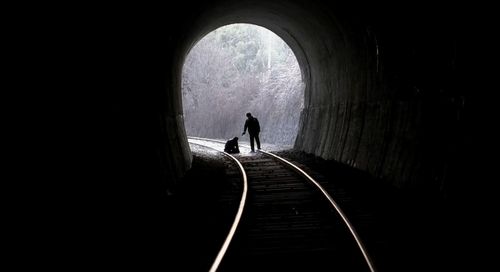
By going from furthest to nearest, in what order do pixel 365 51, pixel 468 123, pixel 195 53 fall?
pixel 195 53 < pixel 365 51 < pixel 468 123

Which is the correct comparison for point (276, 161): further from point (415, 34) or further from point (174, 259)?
point (174, 259)

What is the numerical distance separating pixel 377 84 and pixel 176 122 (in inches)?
198

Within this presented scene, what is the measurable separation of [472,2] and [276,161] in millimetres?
8425

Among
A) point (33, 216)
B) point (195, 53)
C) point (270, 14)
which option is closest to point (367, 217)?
point (33, 216)

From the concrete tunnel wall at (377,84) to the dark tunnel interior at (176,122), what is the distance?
32mm

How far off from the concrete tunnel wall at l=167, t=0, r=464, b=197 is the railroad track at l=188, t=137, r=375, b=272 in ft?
5.69

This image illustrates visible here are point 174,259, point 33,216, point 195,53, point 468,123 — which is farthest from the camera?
point 195,53

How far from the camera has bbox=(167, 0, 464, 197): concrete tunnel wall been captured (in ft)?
20.8

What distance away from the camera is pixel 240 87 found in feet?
115

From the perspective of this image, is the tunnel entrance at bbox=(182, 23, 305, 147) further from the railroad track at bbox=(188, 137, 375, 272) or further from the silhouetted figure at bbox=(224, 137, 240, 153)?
the railroad track at bbox=(188, 137, 375, 272)

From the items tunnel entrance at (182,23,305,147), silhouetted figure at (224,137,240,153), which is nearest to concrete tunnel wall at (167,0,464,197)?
silhouetted figure at (224,137,240,153)

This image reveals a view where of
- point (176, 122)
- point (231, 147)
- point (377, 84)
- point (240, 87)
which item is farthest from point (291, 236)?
point (240, 87)

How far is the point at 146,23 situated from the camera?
6.68m

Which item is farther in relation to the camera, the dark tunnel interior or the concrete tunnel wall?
the concrete tunnel wall
